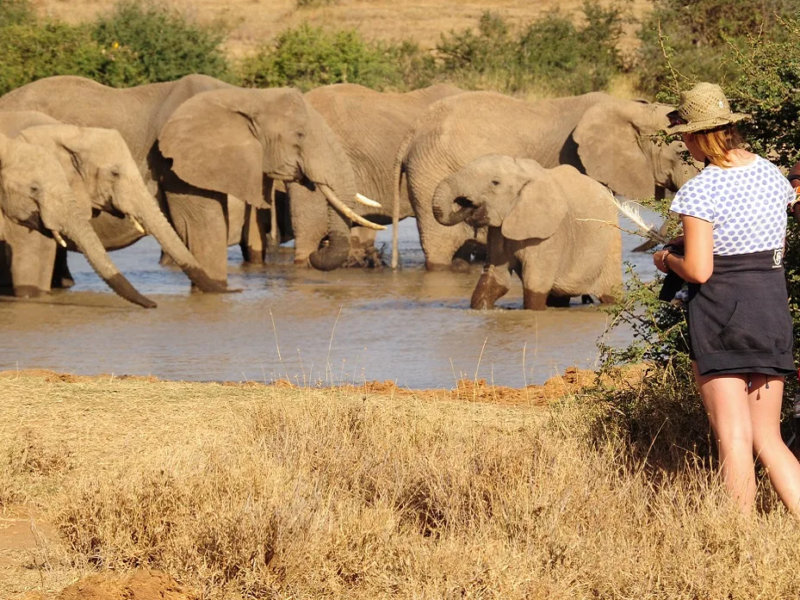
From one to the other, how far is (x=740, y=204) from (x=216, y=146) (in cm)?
1129

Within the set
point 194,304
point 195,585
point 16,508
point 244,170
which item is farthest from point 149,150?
point 195,585

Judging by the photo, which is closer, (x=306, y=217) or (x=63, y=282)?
(x=63, y=282)

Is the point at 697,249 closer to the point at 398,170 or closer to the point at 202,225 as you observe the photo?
the point at 202,225

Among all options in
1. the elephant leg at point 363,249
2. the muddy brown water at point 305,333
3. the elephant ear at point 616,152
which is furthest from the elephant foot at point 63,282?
the elephant ear at point 616,152

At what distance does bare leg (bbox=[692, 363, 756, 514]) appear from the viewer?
4.91m

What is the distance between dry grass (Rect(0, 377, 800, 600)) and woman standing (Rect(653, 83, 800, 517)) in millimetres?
213

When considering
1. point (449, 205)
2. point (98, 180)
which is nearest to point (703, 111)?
point (449, 205)

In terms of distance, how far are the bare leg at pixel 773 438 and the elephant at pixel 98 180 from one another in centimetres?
971

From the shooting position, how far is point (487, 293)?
13.3 meters

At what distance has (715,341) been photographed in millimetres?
4895

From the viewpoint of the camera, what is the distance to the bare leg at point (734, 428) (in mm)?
4914

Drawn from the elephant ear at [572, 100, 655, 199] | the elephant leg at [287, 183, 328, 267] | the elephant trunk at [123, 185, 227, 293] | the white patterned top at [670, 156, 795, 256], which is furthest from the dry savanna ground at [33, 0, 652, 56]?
the white patterned top at [670, 156, 795, 256]

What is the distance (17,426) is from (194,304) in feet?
22.7

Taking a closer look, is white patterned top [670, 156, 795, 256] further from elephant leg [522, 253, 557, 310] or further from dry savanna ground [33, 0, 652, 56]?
dry savanna ground [33, 0, 652, 56]
